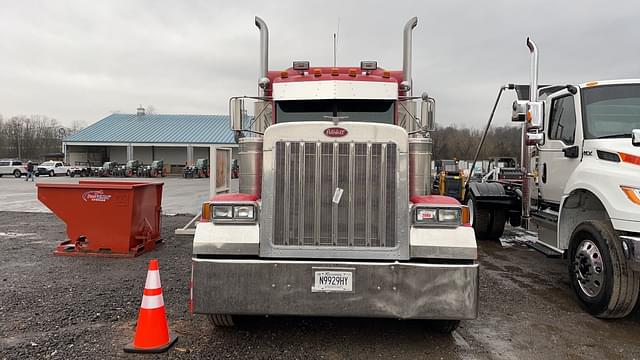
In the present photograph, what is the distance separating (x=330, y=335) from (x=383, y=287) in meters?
0.99

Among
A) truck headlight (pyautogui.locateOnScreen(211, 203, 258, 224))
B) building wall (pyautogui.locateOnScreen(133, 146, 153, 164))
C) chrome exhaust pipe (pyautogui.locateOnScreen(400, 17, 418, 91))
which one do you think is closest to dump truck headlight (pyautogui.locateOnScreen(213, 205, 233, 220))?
truck headlight (pyautogui.locateOnScreen(211, 203, 258, 224))

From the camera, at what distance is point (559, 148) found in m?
6.49

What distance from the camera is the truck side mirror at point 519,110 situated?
6.30 meters

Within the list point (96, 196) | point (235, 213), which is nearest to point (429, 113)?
point (235, 213)

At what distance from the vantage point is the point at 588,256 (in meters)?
5.21

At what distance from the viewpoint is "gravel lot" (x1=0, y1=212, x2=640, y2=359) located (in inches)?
160

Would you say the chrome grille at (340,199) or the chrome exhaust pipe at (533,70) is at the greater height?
the chrome exhaust pipe at (533,70)

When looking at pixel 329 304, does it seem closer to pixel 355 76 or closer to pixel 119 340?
pixel 119 340

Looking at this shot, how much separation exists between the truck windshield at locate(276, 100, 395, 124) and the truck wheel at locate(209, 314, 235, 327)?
2462 millimetres

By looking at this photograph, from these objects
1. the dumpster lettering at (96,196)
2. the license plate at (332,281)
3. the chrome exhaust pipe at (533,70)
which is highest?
the chrome exhaust pipe at (533,70)

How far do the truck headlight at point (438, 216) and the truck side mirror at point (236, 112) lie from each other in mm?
2583

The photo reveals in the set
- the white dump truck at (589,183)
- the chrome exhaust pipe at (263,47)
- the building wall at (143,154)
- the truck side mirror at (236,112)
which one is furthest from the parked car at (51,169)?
the white dump truck at (589,183)

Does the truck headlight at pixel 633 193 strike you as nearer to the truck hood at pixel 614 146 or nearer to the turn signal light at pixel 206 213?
the truck hood at pixel 614 146

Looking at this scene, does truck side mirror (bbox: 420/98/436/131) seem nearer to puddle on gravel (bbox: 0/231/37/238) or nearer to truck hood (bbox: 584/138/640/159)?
truck hood (bbox: 584/138/640/159)
